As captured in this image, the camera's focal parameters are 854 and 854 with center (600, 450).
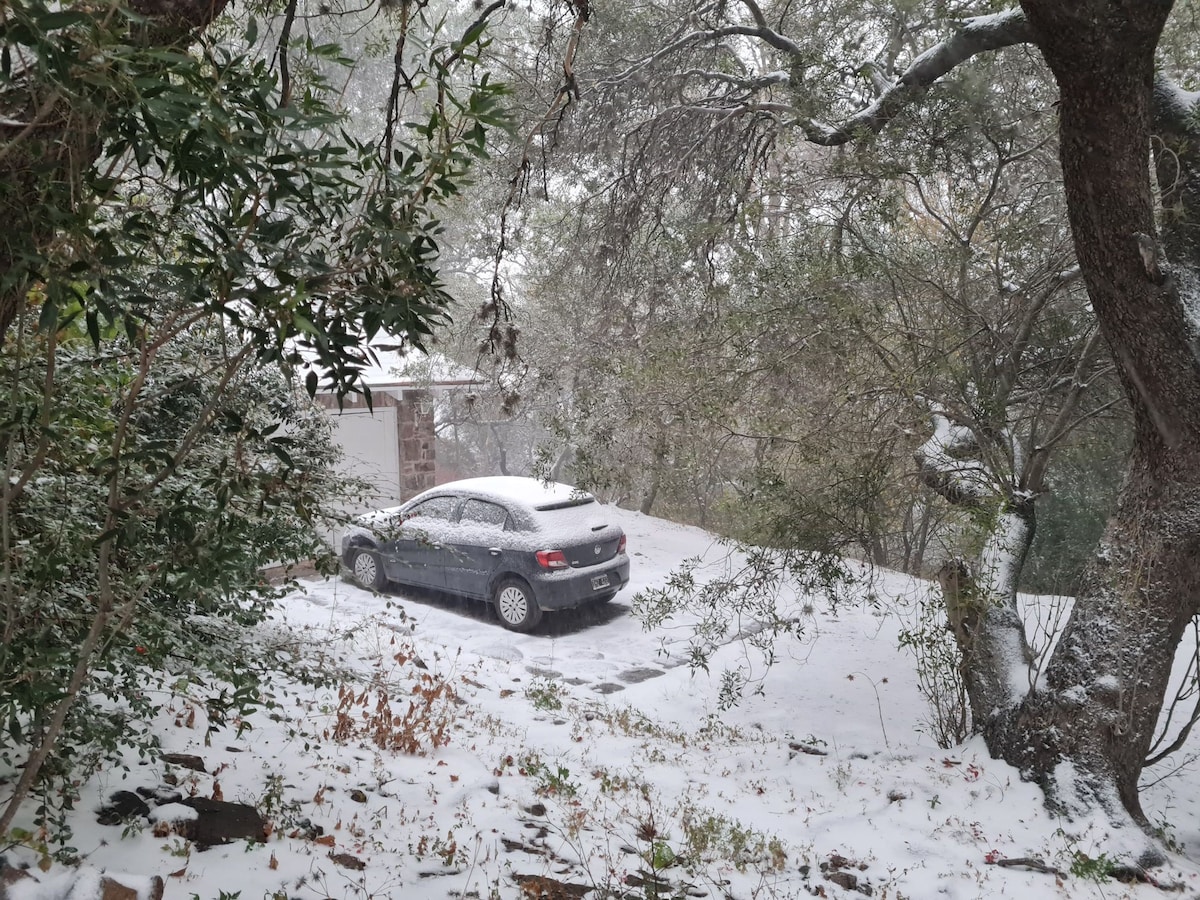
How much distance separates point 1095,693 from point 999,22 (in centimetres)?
385

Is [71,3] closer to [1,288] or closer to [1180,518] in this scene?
[1,288]

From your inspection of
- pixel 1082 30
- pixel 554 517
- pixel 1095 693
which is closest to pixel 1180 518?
pixel 1095 693

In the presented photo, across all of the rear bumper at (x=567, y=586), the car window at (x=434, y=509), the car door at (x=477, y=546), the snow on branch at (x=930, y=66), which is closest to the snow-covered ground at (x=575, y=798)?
the rear bumper at (x=567, y=586)

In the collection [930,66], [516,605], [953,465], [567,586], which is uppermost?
[930,66]

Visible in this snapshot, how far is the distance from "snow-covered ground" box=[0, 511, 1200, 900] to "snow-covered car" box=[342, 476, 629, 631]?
164cm

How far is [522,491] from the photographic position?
10453 mm

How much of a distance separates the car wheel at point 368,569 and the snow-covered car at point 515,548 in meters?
0.07

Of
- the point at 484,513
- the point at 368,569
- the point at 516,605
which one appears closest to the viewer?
the point at 516,605

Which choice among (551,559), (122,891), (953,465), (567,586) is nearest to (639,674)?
(567,586)

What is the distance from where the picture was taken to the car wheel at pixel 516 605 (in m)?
9.90

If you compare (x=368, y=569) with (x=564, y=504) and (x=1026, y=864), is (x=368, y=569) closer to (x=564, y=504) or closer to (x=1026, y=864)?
(x=564, y=504)

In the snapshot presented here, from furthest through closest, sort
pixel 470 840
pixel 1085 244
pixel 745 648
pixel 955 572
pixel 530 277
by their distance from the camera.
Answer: pixel 530 277 < pixel 745 648 < pixel 955 572 < pixel 1085 244 < pixel 470 840

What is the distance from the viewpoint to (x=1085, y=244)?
14.1ft

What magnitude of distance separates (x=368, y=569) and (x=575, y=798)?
23.0ft
